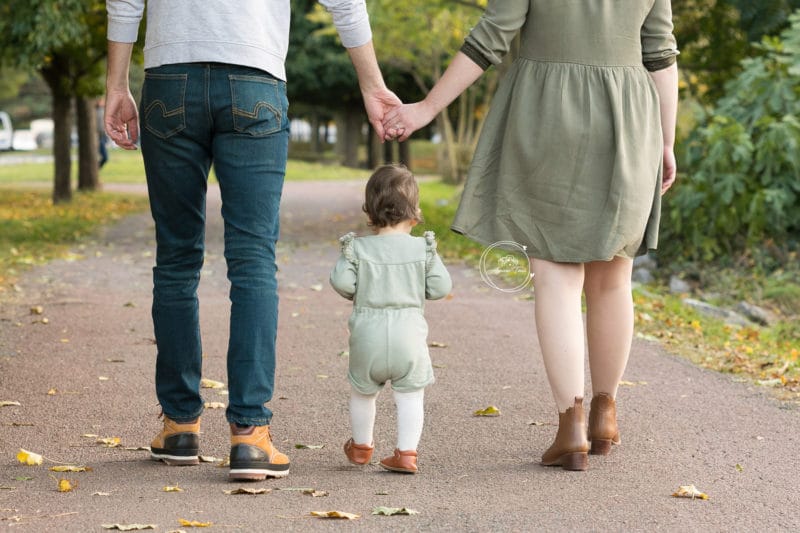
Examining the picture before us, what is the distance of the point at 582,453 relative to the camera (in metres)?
4.11

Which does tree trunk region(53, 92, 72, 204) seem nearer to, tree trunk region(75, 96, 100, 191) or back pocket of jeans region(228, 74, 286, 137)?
tree trunk region(75, 96, 100, 191)

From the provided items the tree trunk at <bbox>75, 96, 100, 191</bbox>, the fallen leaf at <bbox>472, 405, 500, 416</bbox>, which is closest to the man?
the fallen leaf at <bbox>472, 405, 500, 416</bbox>

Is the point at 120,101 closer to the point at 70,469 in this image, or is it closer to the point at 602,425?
the point at 70,469

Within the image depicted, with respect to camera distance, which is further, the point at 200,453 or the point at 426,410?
the point at 426,410

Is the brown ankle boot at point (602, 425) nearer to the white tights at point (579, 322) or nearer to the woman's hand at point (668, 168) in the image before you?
the white tights at point (579, 322)

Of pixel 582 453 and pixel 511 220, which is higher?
pixel 511 220

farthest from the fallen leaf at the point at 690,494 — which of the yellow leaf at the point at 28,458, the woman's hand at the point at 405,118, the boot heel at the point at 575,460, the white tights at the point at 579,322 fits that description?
the yellow leaf at the point at 28,458

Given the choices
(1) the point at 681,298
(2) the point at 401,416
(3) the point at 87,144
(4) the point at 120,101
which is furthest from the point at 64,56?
(2) the point at 401,416

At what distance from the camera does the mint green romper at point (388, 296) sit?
3.93m

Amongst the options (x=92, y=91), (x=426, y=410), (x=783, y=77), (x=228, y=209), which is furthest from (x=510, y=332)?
(x=92, y=91)

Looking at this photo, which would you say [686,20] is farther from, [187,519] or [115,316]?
[187,519]

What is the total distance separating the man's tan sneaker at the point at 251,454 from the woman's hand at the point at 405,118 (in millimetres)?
1177

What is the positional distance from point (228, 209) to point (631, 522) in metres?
1.60

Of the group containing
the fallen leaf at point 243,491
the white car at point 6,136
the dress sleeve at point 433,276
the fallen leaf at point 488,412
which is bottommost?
the white car at point 6,136
